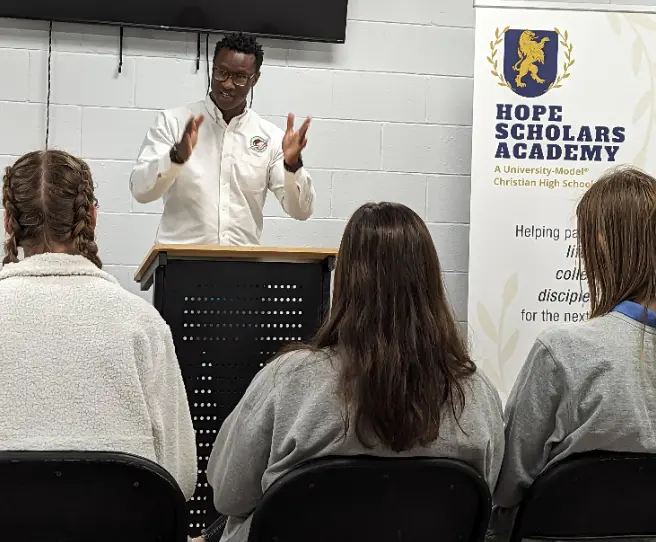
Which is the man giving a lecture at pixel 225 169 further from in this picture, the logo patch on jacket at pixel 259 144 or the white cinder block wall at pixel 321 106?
the white cinder block wall at pixel 321 106

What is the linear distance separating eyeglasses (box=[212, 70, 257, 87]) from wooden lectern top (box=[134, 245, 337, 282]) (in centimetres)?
105

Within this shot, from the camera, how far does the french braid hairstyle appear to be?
5.65 feet

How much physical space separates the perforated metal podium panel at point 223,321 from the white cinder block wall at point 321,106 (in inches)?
60.2

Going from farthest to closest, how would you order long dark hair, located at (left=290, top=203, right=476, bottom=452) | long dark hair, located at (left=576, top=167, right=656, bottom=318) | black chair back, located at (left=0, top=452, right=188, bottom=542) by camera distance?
long dark hair, located at (left=576, top=167, right=656, bottom=318), long dark hair, located at (left=290, top=203, right=476, bottom=452), black chair back, located at (left=0, top=452, right=188, bottom=542)

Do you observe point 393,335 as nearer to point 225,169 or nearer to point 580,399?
point 580,399

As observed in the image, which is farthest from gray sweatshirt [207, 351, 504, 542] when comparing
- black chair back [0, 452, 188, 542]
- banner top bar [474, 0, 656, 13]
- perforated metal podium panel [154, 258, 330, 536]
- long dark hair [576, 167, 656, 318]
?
banner top bar [474, 0, 656, 13]

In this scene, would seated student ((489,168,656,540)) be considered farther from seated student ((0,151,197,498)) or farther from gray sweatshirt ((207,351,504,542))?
seated student ((0,151,197,498))

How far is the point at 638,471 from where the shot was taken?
5.20ft

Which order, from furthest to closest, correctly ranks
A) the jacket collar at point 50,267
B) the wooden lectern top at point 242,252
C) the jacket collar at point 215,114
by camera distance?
the jacket collar at point 215,114
the wooden lectern top at point 242,252
the jacket collar at point 50,267

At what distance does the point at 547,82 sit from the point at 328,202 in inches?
43.0

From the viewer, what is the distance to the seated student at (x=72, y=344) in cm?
155

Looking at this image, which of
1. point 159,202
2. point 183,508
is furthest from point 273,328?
point 159,202

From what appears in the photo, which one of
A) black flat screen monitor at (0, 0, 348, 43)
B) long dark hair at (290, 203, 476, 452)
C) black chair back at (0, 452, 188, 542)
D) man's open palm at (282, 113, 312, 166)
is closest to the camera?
black chair back at (0, 452, 188, 542)

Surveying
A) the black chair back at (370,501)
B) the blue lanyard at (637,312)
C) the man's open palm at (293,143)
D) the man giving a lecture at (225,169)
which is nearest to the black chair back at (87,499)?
the black chair back at (370,501)
